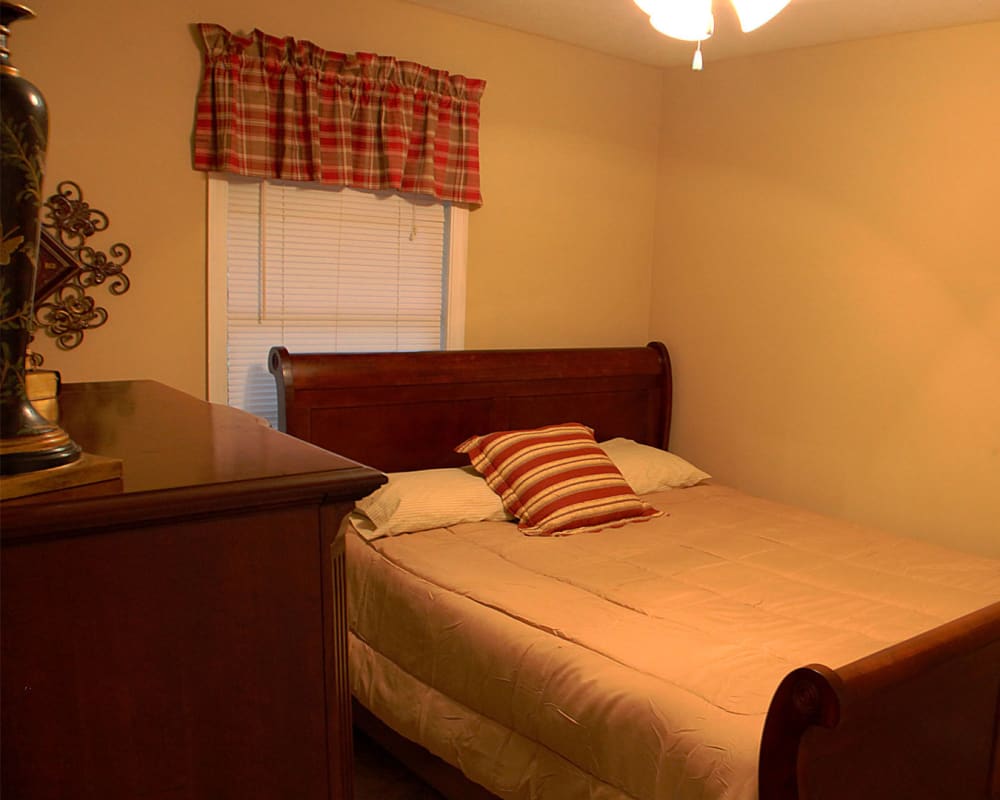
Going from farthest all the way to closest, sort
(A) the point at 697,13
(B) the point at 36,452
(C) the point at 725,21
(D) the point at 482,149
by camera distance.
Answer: (D) the point at 482,149, (C) the point at 725,21, (A) the point at 697,13, (B) the point at 36,452

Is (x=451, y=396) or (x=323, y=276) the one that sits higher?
(x=323, y=276)

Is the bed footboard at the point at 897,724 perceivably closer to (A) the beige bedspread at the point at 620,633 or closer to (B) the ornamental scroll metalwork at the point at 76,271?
(A) the beige bedspread at the point at 620,633

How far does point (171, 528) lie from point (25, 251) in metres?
0.28

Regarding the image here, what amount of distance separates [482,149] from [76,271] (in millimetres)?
1683

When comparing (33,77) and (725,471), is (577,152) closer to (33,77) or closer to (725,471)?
(725,471)

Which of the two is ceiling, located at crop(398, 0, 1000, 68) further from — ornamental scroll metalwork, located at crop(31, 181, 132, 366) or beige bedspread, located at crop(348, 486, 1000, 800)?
beige bedspread, located at crop(348, 486, 1000, 800)

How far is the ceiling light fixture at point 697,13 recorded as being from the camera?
1947 millimetres

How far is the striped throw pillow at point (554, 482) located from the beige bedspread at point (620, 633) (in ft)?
0.27

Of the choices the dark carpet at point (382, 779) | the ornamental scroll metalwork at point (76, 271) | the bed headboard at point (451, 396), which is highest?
the ornamental scroll metalwork at point (76, 271)

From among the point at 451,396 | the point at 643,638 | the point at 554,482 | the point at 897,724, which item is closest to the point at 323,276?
the point at 451,396

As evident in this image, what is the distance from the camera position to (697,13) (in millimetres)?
1986

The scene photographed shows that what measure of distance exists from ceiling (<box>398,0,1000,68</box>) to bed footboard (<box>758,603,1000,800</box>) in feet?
7.05

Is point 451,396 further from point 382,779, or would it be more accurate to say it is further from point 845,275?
point 845,275

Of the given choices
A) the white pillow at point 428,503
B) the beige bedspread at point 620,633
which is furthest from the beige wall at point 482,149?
the beige bedspread at point 620,633
